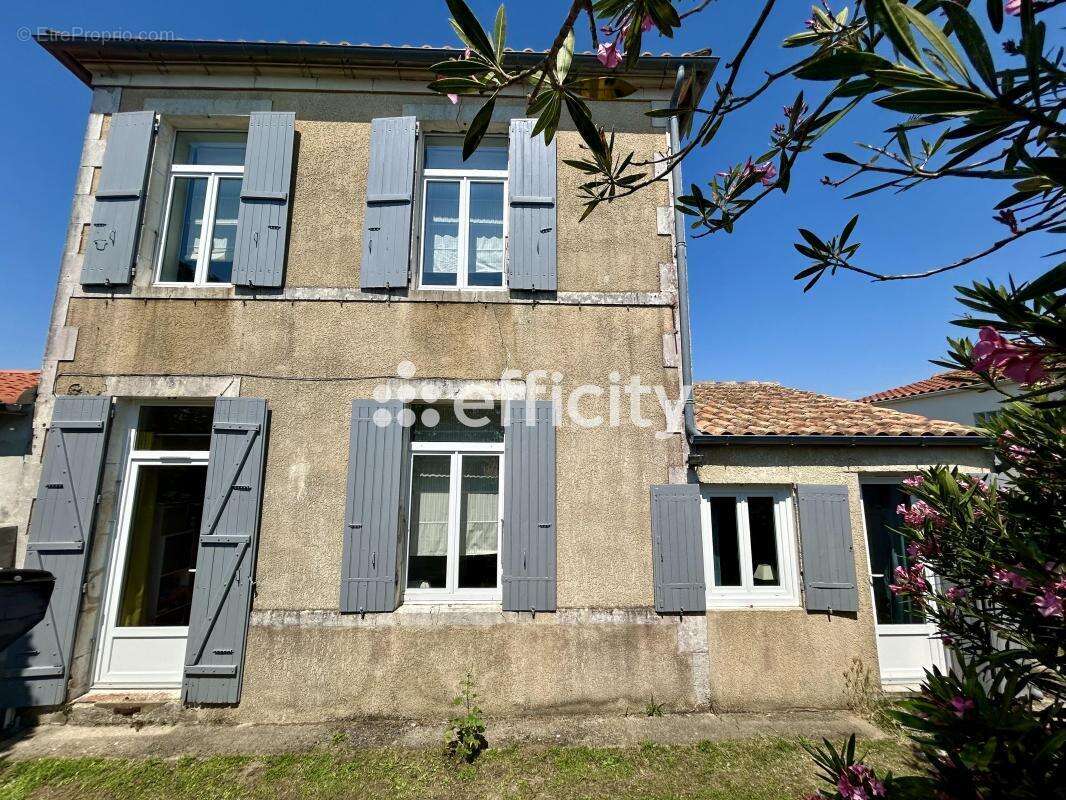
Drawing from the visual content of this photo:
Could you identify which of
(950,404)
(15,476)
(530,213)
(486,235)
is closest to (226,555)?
(15,476)

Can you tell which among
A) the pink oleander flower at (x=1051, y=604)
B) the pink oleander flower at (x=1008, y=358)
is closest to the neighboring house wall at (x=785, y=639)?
the pink oleander flower at (x=1051, y=604)

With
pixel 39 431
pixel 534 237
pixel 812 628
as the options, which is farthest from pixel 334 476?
pixel 812 628

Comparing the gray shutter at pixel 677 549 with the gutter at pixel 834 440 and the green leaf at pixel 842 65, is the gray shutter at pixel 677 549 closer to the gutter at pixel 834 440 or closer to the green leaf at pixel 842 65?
the gutter at pixel 834 440

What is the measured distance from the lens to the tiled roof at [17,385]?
4.32m

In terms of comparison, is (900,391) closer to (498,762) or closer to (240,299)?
(498,762)

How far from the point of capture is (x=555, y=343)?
4371 mm

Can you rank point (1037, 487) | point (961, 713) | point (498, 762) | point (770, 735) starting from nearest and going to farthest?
point (961, 713) → point (1037, 487) → point (498, 762) → point (770, 735)

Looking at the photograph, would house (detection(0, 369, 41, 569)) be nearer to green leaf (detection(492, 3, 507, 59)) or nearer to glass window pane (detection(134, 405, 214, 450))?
glass window pane (detection(134, 405, 214, 450))

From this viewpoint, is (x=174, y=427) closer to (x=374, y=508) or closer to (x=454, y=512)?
(x=374, y=508)

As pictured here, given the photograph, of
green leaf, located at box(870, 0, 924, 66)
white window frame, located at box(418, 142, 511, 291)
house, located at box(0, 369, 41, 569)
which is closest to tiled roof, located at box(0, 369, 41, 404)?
house, located at box(0, 369, 41, 569)

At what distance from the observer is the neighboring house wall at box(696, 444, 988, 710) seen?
12.9ft

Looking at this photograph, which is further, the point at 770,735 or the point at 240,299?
the point at 240,299

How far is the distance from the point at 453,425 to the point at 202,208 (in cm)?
356

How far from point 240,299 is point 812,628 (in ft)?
20.2
